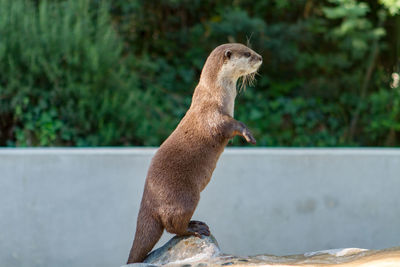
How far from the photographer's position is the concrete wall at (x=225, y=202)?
360cm

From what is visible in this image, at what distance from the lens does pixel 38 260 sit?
3.65 metres

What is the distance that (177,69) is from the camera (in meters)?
6.78

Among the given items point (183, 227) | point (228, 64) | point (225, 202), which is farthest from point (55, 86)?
point (183, 227)

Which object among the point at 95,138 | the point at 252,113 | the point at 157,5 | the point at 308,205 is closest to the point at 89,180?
the point at 95,138

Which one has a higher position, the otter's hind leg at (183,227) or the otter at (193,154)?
the otter at (193,154)

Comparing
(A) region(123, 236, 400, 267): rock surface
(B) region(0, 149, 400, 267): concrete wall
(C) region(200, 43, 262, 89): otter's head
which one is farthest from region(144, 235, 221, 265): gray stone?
(B) region(0, 149, 400, 267): concrete wall

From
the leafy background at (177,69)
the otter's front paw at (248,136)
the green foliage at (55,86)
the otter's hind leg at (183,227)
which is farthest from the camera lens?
the leafy background at (177,69)

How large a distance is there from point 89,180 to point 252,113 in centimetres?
309

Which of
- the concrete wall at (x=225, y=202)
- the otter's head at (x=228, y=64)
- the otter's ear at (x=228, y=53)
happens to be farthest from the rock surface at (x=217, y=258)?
the concrete wall at (x=225, y=202)

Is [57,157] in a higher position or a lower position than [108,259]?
higher

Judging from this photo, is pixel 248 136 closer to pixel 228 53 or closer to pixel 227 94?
pixel 227 94

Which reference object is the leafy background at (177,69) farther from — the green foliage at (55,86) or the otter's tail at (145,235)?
the otter's tail at (145,235)

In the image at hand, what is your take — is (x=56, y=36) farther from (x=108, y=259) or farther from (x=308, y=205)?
(x=308, y=205)

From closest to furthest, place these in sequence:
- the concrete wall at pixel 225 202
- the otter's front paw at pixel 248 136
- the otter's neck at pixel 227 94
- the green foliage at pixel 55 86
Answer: the otter's front paw at pixel 248 136 < the otter's neck at pixel 227 94 < the concrete wall at pixel 225 202 < the green foliage at pixel 55 86
